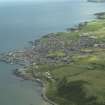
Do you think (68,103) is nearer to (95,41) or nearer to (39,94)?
(39,94)

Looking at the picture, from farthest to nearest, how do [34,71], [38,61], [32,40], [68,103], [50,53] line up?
[32,40] < [50,53] < [38,61] < [34,71] < [68,103]

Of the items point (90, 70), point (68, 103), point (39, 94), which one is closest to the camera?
point (68, 103)

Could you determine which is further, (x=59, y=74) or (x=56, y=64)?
(x=56, y=64)

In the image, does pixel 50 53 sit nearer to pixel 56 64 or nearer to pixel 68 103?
pixel 56 64

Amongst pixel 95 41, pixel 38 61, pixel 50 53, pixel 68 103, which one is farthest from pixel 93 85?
pixel 95 41

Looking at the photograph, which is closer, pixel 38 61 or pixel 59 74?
pixel 59 74

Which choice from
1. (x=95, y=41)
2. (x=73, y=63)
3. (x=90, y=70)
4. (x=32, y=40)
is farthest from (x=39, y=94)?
(x=32, y=40)

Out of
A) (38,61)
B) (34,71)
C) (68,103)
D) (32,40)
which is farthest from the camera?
(32,40)

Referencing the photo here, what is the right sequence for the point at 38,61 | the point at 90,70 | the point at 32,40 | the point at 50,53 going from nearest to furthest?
the point at 90,70
the point at 38,61
the point at 50,53
the point at 32,40
